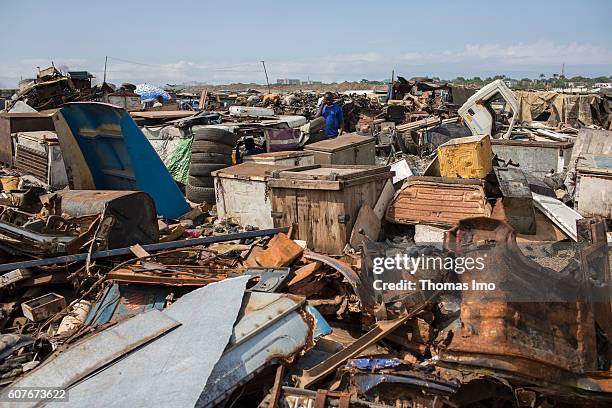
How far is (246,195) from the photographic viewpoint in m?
6.06

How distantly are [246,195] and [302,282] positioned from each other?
2460 millimetres

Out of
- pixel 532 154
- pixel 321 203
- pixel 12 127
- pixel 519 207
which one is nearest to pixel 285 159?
pixel 321 203

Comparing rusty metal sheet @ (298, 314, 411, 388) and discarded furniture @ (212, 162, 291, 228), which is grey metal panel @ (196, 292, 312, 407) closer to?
rusty metal sheet @ (298, 314, 411, 388)

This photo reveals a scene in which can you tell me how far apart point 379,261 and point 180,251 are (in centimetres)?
209

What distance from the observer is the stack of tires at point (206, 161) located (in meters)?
7.46

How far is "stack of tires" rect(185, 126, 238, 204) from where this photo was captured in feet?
24.5

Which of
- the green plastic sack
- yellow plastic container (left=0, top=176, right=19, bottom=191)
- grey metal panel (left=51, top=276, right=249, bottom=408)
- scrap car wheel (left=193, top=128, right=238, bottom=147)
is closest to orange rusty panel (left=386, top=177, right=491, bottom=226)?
grey metal panel (left=51, top=276, right=249, bottom=408)

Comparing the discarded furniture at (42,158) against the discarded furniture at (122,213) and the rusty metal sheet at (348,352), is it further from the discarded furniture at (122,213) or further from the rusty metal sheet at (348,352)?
the rusty metal sheet at (348,352)

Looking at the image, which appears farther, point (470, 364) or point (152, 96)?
point (152, 96)

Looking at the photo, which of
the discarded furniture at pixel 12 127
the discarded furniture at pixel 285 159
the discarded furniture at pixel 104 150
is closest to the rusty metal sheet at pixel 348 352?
the discarded furniture at pixel 285 159

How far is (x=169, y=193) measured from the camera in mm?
7027

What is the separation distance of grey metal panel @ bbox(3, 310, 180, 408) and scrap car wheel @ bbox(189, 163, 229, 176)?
441 centimetres

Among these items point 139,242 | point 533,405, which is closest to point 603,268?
point 533,405

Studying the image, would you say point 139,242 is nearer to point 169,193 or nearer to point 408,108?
point 169,193
